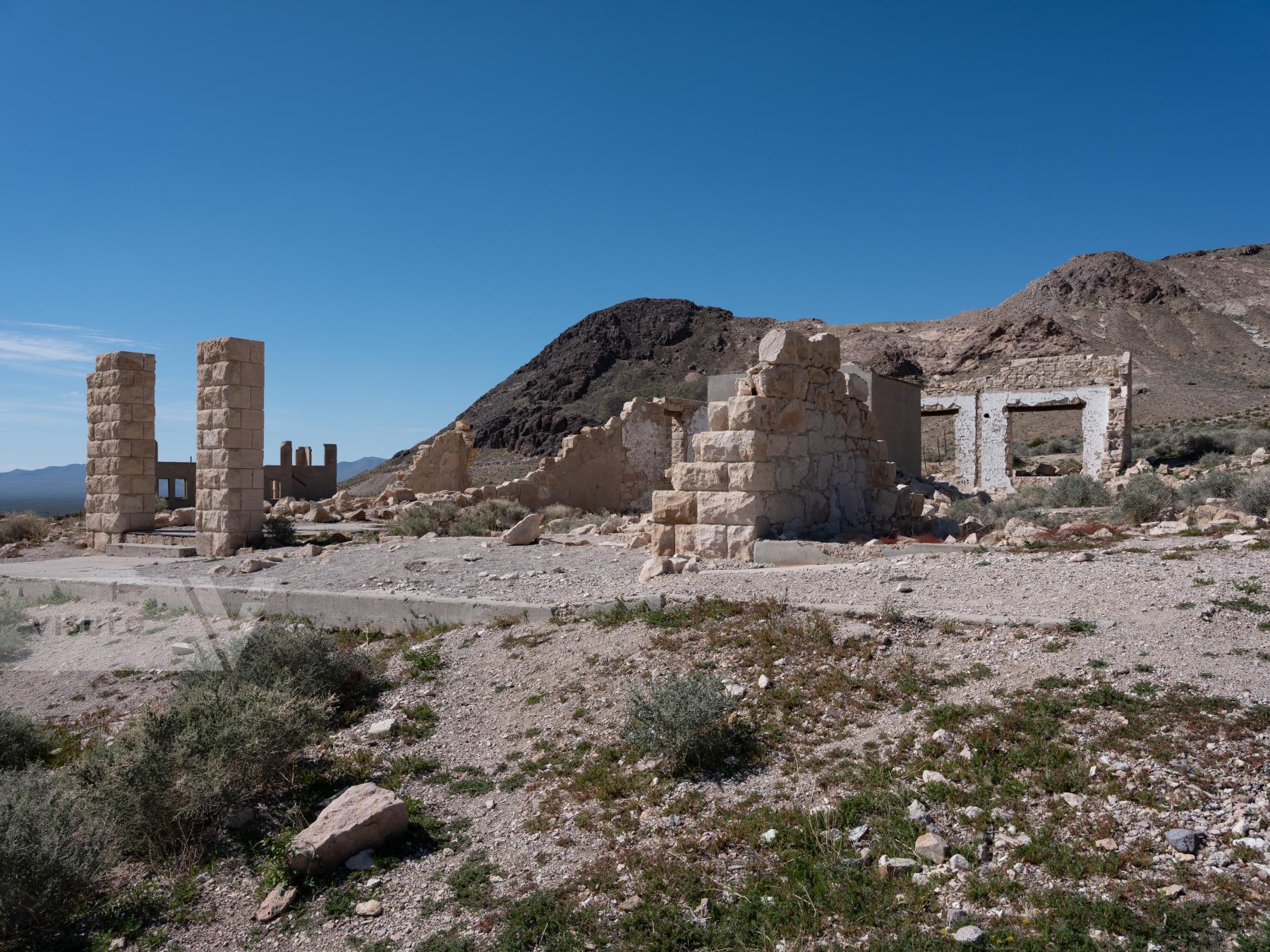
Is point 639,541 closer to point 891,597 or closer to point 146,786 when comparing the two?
point 891,597

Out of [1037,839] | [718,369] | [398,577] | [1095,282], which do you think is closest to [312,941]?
[1037,839]

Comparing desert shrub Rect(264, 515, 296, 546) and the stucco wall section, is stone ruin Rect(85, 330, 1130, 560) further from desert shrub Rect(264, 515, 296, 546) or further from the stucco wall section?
desert shrub Rect(264, 515, 296, 546)

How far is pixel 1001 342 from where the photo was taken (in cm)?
4953

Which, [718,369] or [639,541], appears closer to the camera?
[639,541]

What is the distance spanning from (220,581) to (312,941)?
271 inches

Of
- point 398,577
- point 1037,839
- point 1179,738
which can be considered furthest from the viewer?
point 398,577

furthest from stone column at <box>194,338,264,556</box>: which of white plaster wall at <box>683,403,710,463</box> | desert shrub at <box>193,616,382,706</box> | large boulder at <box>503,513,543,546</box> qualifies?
white plaster wall at <box>683,403,710,463</box>

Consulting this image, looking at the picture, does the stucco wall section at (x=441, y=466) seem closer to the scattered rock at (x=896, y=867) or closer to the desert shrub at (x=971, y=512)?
the desert shrub at (x=971, y=512)

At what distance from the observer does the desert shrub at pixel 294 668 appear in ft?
20.4

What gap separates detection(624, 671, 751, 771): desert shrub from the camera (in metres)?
4.55

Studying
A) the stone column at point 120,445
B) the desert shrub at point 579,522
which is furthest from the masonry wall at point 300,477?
the desert shrub at point 579,522

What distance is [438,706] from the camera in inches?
239

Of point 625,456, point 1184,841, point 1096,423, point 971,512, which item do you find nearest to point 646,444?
point 625,456

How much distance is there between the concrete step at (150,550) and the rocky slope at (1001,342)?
1331 inches
